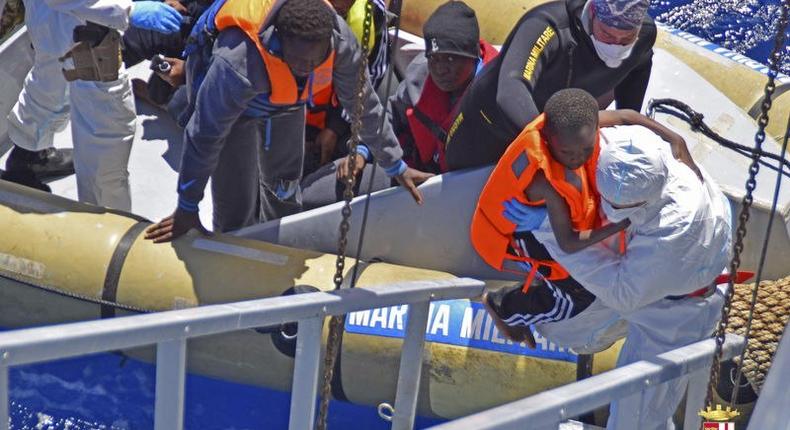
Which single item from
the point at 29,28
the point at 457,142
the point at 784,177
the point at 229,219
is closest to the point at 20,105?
the point at 29,28

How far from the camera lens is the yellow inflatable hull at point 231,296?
12.5 ft

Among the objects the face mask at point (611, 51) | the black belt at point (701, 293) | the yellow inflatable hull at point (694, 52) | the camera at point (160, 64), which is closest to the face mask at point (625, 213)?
the black belt at point (701, 293)

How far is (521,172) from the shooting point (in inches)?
126

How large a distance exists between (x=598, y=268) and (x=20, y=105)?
2.41 meters

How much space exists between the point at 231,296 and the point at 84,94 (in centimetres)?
92

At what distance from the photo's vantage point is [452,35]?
4.20 meters

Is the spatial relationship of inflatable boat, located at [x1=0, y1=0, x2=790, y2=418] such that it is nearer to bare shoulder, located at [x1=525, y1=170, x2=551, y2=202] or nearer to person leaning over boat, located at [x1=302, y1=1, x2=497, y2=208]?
person leaning over boat, located at [x1=302, y1=1, x2=497, y2=208]

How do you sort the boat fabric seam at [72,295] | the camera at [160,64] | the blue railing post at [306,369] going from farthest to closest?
the camera at [160,64] < the boat fabric seam at [72,295] < the blue railing post at [306,369]

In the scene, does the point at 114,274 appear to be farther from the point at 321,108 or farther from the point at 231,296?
the point at 321,108

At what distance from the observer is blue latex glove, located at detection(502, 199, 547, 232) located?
328cm

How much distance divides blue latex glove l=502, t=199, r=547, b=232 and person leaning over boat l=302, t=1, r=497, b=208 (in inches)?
37.7

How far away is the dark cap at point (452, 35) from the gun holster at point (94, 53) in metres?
1.09

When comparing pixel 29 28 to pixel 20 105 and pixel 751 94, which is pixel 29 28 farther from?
pixel 751 94

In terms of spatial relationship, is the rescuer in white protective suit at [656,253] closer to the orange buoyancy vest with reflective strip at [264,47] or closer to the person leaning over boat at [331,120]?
the orange buoyancy vest with reflective strip at [264,47]
